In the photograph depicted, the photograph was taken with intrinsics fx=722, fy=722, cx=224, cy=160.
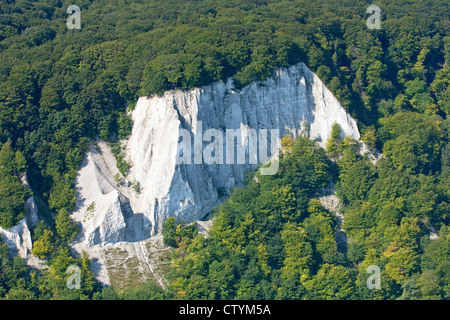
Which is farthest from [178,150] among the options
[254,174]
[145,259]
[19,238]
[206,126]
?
[19,238]

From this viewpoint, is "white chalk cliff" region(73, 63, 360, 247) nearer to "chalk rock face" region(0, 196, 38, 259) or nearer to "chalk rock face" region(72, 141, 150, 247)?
"chalk rock face" region(72, 141, 150, 247)

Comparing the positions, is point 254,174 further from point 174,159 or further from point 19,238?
point 19,238

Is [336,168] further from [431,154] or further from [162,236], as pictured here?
[162,236]

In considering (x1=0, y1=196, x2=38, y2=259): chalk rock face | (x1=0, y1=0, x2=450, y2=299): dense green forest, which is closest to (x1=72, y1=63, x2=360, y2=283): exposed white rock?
(x1=0, y1=0, x2=450, y2=299): dense green forest

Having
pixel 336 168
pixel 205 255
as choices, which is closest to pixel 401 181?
pixel 336 168

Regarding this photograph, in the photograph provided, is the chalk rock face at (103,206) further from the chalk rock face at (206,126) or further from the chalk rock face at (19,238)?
the chalk rock face at (19,238)

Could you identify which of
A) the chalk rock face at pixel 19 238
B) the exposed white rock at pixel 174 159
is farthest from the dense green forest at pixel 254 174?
the exposed white rock at pixel 174 159
